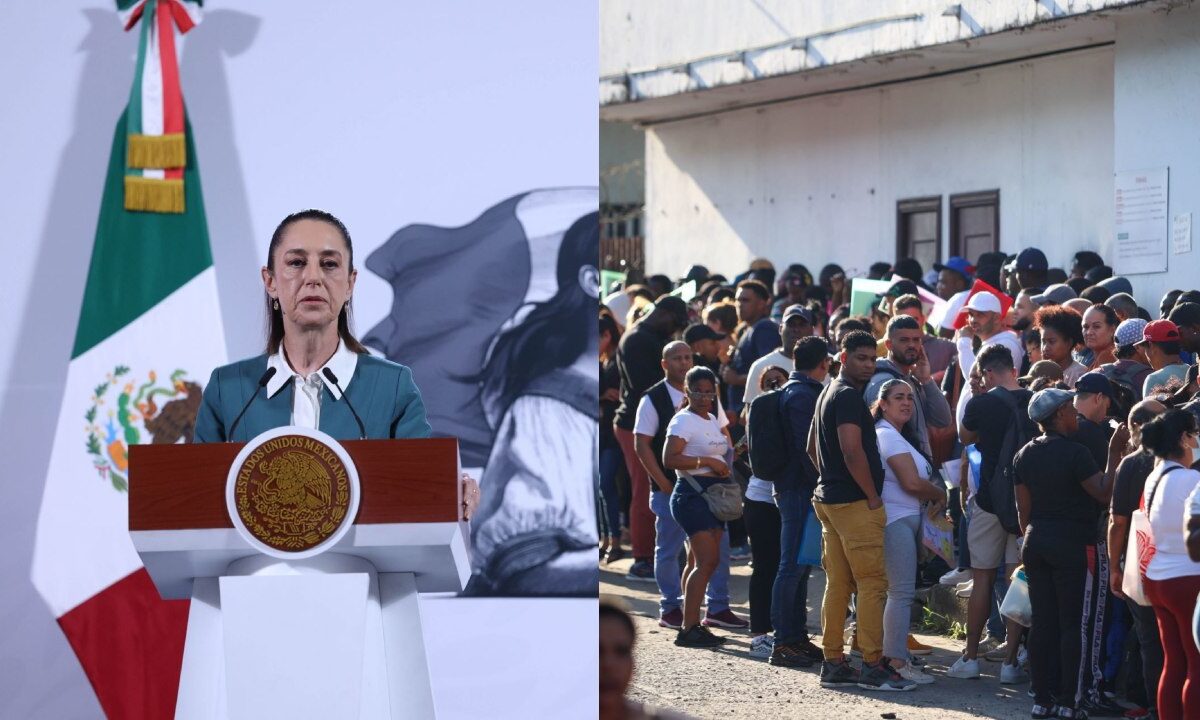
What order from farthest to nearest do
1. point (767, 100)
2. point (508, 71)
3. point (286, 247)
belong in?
point (767, 100) < point (508, 71) < point (286, 247)

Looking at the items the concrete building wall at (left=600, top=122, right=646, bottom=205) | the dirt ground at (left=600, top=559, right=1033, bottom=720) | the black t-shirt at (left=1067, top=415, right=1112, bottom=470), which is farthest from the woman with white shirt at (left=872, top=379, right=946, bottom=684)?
the concrete building wall at (left=600, top=122, right=646, bottom=205)

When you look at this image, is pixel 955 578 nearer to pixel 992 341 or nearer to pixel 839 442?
pixel 992 341

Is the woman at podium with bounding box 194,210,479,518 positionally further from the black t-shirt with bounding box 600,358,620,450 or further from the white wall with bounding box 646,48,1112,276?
the white wall with bounding box 646,48,1112,276

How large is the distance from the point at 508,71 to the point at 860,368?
12.2 feet

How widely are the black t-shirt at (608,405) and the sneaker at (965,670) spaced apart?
13.7 feet

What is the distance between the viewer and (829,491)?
8727 mm

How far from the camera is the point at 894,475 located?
884cm

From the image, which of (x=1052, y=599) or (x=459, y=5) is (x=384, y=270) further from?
(x=1052, y=599)

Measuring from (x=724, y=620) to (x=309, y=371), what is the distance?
693 centimetres

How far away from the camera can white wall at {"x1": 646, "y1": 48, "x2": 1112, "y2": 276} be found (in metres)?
16.0

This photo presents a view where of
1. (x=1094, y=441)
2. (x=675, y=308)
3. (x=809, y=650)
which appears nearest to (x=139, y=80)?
(x=1094, y=441)

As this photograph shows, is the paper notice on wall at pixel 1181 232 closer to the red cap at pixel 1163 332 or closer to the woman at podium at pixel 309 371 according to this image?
the red cap at pixel 1163 332

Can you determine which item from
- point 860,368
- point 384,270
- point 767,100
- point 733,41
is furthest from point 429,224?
point 767,100

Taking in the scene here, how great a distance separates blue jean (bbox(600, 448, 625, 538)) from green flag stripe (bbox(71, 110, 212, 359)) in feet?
25.8
